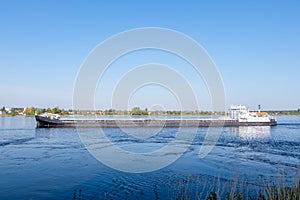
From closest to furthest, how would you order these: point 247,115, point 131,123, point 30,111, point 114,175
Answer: point 114,175 → point 131,123 → point 247,115 → point 30,111

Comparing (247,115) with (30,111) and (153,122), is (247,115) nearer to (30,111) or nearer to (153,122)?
(153,122)

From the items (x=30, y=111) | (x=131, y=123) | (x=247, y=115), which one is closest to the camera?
(x=131, y=123)

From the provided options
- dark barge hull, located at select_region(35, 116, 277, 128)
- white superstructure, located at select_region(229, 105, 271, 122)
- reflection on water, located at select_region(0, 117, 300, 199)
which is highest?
white superstructure, located at select_region(229, 105, 271, 122)

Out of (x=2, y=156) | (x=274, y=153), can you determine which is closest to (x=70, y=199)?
(x=2, y=156)

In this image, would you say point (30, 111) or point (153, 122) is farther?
point (30, 111)

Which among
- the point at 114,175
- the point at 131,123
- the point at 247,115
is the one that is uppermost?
the point at 247,115

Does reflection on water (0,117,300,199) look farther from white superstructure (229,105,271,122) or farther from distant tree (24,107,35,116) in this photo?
distant tree (24,107,35,116)

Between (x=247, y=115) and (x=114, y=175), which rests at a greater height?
(x=247, y=115)

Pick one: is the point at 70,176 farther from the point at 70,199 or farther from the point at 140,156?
the point at 140,156

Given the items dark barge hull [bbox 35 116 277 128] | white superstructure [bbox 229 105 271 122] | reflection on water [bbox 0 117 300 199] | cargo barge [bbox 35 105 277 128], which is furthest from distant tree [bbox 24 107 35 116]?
reflection on water [bbox 0 117 300 199]

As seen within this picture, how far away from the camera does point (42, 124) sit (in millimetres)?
51938

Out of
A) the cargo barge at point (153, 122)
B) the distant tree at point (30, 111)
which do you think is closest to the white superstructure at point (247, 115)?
the cargo barge at point (153, 122)

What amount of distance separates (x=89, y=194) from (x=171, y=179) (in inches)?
154

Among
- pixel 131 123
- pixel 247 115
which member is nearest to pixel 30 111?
pixel 131 123
